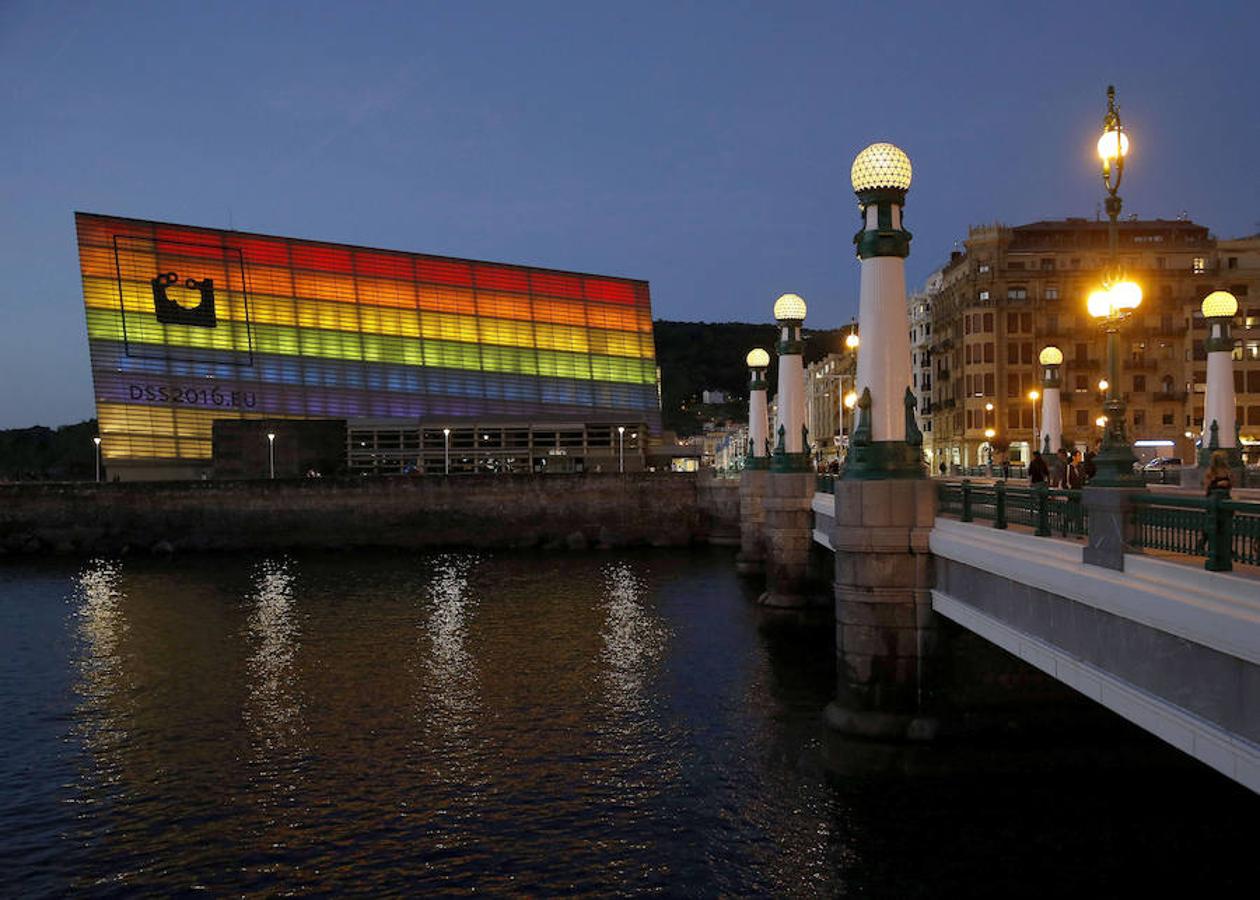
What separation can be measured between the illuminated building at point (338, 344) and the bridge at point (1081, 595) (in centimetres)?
8953

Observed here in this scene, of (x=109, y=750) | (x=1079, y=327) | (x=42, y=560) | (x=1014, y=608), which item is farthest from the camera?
→ (x=1079, y=327)

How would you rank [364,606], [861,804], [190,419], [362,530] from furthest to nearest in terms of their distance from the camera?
1. [190,419]
2. [362,530]
3. [364,606]
4. [861,804]

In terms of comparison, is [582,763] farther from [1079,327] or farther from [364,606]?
[1079,327]

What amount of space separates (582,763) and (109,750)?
10.1 meters

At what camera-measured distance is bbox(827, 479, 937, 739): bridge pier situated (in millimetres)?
19047

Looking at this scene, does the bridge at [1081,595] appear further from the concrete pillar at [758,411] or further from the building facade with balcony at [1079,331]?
the building facade with balcony at [1079,331]

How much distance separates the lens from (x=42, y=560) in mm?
72750

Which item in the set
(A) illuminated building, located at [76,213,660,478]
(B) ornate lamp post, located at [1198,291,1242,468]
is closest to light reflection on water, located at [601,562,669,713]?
(B) ornate lamp post, located at [1198,291,1242,468]

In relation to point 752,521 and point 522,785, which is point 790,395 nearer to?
point 752,521

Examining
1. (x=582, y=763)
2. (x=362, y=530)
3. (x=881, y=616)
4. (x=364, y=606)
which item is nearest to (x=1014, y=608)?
(x=881, y=616)

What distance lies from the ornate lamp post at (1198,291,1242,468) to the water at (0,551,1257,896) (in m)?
12.3

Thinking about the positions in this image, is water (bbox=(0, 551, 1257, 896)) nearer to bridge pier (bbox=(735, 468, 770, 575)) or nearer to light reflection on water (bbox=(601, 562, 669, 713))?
light reflection on water (bbox=(601, 562, 669, 713))

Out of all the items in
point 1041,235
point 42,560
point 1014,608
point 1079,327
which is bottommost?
point 42,560

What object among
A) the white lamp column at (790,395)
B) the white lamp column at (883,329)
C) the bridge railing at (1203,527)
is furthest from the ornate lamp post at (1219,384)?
the bridge railing at (1203,527)
